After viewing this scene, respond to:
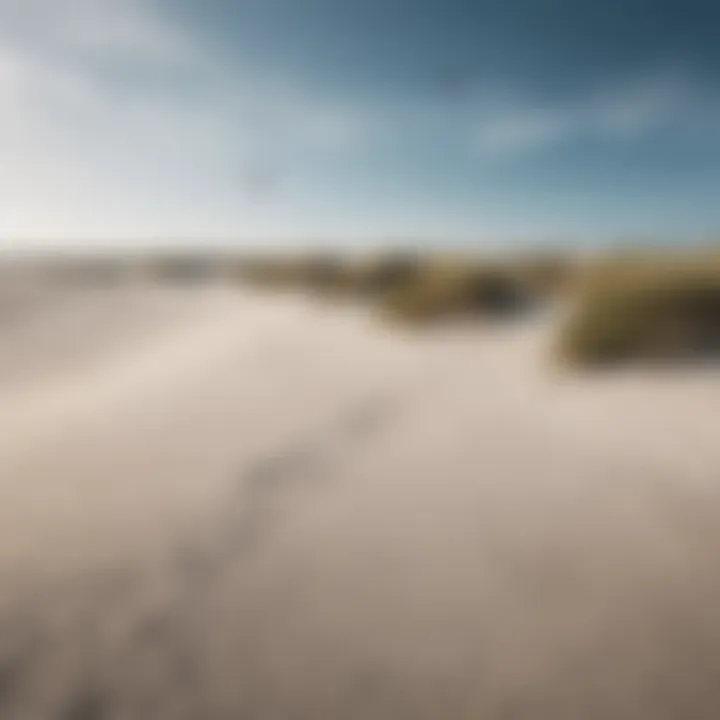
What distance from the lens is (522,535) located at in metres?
2.90

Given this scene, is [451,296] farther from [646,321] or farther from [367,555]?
[367,555]

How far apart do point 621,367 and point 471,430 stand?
2.79 meters

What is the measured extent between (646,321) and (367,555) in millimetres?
5613

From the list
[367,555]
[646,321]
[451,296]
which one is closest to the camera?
[367,555]

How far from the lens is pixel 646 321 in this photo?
6.82 m

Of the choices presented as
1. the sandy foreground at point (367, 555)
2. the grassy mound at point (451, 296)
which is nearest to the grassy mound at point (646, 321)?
the sandy foreground at point (367, 555)

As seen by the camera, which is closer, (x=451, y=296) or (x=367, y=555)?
(x=367, y=555)

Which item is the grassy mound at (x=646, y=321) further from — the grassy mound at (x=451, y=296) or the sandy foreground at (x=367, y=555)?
the grassy mound at (x=451, y=296)

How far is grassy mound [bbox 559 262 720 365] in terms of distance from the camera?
21.8ft

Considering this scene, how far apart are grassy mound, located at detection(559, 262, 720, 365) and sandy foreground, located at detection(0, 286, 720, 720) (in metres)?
0.81

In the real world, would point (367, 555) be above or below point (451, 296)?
below

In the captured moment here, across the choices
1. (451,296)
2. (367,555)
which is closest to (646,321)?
(367,555)

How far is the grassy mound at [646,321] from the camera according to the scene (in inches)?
261

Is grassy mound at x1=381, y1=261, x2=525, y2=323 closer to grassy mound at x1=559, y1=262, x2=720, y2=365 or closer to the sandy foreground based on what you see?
grassy mound at x1=559, y1=262, x2=720, y2=365
